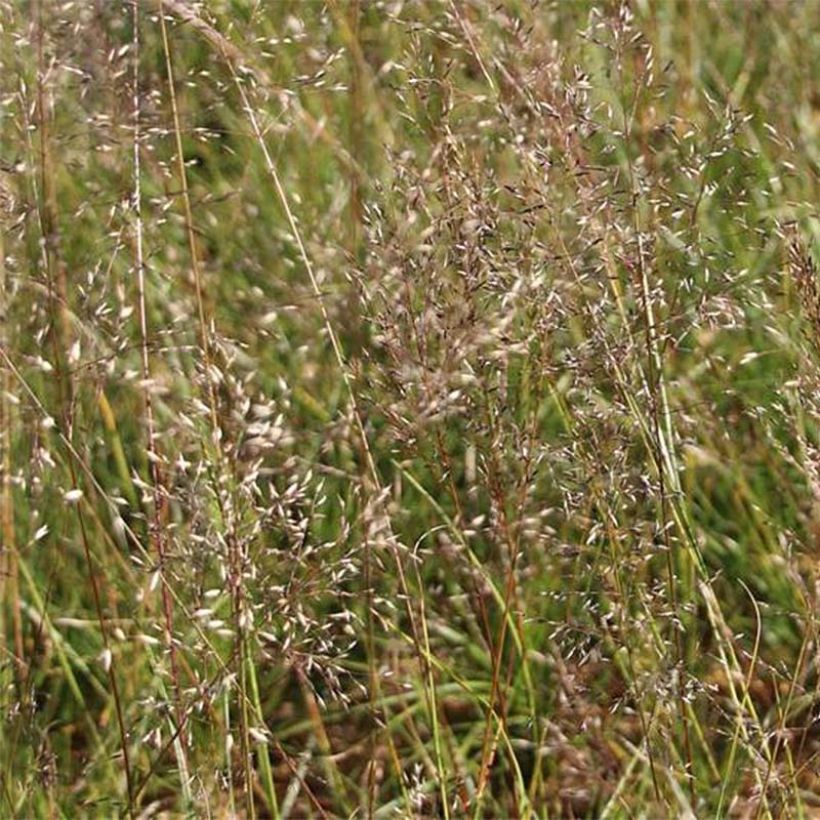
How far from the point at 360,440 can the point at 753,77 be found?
5.53 ft

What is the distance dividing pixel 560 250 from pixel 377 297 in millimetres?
207

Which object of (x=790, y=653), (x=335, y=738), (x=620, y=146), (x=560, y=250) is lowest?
(x=335, y=738)

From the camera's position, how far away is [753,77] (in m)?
3.08

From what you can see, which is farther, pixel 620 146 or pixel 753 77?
pixel 753 77

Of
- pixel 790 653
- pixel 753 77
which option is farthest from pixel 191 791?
pixel 753 77

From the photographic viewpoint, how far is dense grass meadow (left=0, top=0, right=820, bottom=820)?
5.42ft

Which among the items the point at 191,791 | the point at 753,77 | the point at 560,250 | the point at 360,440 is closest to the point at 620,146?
the point at 753,77

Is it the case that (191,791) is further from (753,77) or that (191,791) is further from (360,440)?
(753,77)

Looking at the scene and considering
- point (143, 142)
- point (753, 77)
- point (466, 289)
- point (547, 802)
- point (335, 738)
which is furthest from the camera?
point (753, 77)

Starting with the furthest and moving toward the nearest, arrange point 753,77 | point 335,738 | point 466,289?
point 753,77 → point 335,738 → point 466,289

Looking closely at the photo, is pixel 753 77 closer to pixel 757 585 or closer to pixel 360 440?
pixel 757 585

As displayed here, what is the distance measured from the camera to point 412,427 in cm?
164

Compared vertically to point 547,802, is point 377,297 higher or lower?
higher

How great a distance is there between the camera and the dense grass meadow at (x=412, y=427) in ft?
5.42
